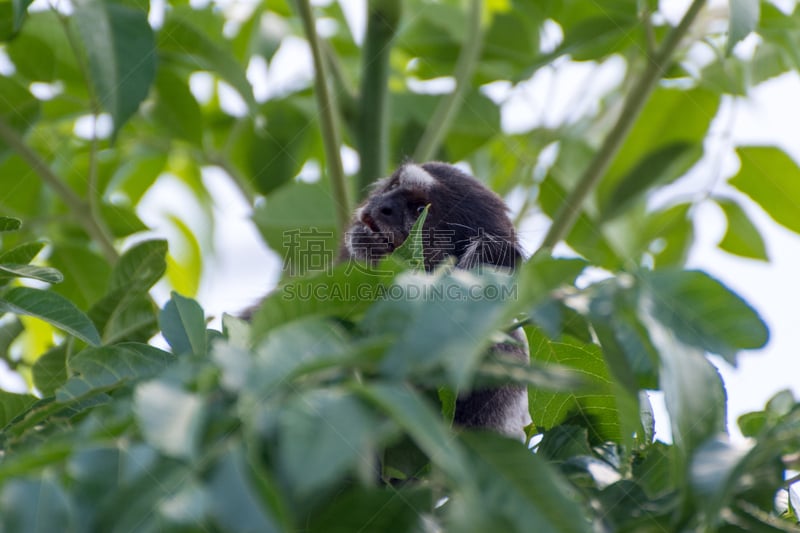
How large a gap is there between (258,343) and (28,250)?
0.55 m

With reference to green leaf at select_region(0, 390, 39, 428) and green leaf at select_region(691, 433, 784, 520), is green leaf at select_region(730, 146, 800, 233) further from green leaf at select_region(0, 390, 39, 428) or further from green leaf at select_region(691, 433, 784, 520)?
green leaf at select_region(0, 390, 39, 428)

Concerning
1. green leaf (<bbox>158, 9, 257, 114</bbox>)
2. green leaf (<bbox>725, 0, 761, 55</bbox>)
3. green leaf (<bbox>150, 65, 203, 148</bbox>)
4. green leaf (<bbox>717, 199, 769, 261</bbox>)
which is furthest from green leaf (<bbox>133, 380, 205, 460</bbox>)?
green leaf (<bbox>717, 199, 769, 261</bbox>)

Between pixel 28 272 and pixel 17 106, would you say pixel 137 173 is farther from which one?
pixel 28 272

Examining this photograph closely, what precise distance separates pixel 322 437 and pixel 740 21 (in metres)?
1.36

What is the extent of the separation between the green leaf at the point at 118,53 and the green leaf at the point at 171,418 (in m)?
1.15

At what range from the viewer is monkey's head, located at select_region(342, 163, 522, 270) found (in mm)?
2592

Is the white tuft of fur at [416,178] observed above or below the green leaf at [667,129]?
below

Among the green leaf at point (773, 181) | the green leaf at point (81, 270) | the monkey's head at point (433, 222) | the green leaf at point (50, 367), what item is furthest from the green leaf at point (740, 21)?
the green leaf at point (81, 270)

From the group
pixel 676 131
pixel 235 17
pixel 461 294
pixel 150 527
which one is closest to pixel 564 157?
pixel 676 131

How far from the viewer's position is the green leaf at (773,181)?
239 centimetres

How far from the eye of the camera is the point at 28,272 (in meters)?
1.27

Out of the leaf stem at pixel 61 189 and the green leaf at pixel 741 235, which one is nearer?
the leaf stem at pixel 61 189

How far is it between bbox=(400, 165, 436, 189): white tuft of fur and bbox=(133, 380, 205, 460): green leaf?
1890 millimetres

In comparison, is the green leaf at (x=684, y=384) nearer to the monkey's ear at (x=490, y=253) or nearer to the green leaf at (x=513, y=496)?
the green leaf at (x=513, y=496)
